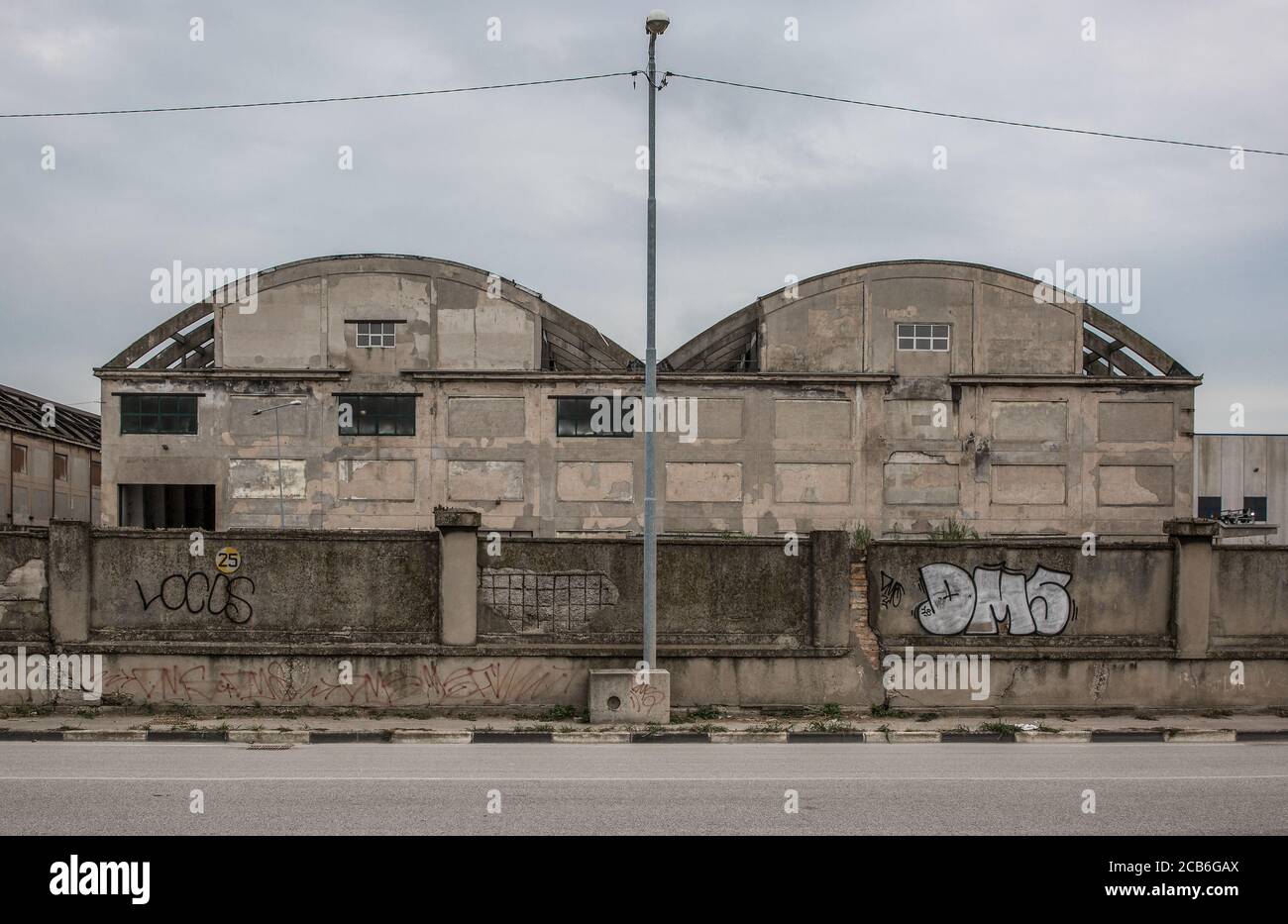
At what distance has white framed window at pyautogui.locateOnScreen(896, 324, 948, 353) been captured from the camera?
118 feet

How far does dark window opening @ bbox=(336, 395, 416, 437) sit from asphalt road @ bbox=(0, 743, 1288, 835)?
23.1 metres

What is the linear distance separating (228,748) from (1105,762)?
1004 cm

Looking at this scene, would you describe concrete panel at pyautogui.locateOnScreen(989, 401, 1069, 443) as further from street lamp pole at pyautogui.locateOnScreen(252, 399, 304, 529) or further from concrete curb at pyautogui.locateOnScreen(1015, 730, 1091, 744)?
street lamp pole at pyautogui.locateOnScreen(252, 399, 304, 529)

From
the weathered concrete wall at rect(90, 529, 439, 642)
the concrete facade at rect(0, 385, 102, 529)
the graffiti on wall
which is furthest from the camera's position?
the concrete facade at rect(0, 385, 102, 529)

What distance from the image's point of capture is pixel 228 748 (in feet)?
41.3

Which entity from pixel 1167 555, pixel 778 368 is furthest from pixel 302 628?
pixel 778 368

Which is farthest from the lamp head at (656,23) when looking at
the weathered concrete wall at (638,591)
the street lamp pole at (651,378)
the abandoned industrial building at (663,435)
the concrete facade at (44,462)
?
the concrete facade at (44,462)

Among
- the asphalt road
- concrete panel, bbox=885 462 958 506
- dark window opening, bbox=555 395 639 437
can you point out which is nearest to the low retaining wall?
the asphalt road

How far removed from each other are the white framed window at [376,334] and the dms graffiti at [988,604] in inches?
Result: 965

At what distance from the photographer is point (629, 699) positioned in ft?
46.8

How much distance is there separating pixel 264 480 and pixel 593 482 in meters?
11.0

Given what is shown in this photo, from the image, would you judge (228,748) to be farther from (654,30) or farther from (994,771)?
(654,30)

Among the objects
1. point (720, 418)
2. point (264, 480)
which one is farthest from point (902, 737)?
point (264, 480)

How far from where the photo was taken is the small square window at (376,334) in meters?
35.7
